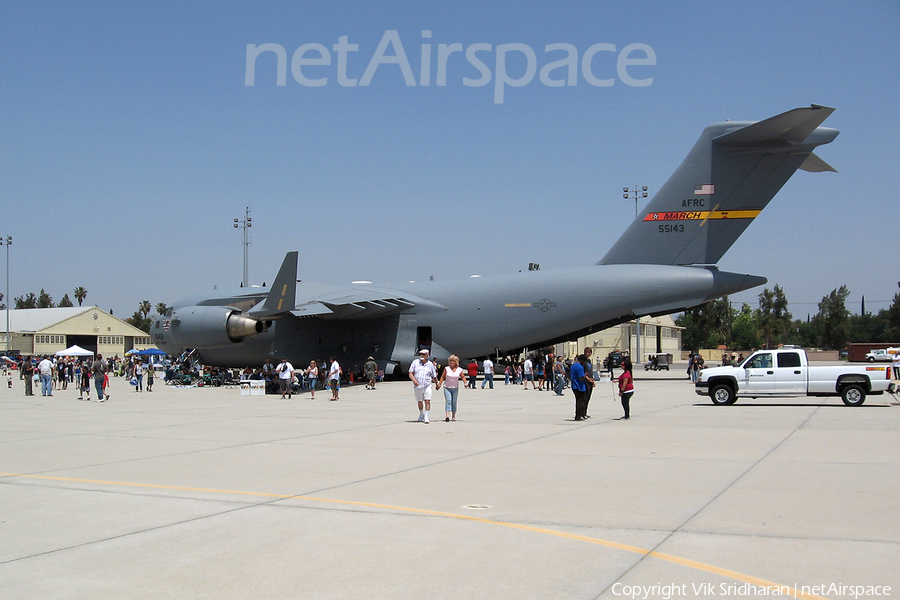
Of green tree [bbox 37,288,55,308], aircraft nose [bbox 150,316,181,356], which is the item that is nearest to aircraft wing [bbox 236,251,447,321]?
aircraft nose [bbox 150,316,181,356]

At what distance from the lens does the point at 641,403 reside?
19953 millimetres

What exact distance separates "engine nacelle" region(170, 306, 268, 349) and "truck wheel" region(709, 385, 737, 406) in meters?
17.7

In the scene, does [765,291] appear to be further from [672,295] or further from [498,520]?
[498,520]

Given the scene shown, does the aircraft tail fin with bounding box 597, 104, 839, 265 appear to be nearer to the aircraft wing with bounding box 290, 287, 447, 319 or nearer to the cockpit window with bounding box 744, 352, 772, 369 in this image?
the aircraft wing with bounding box 290, 287, 447, 319

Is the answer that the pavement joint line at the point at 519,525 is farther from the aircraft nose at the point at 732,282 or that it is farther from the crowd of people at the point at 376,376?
the aircraft nose at the point at 732,282

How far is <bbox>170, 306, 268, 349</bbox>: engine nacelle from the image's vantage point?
2947 cm

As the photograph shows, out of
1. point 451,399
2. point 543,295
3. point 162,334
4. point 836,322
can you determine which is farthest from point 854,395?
point 836,322

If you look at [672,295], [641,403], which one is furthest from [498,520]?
[672,295]

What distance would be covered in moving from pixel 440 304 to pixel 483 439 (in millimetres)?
18532

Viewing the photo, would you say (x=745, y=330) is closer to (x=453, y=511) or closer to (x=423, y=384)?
(x=423, y=384)

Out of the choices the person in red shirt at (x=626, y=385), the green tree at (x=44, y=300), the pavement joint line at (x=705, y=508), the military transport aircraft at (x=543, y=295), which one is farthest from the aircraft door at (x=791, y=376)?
the green tree at (x=44, y=300)

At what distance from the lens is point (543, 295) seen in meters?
29.0

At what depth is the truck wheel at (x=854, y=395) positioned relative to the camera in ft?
60.5

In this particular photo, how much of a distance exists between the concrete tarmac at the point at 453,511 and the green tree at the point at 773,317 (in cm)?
8212
